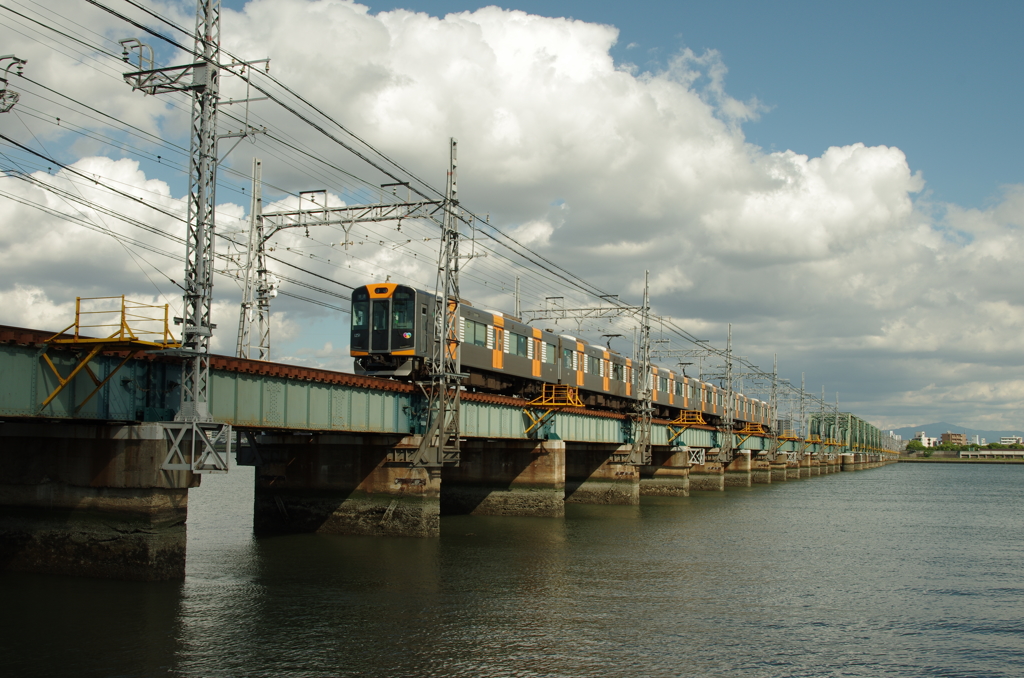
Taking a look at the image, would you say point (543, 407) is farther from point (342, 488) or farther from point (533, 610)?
point (533, 610)

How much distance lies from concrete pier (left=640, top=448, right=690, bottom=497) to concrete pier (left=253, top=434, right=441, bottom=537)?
3649 cm

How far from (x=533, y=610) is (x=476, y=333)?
1846 centimetres

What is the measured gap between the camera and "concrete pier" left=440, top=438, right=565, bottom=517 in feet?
148

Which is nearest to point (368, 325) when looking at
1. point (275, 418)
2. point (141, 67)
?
point (275, 418)

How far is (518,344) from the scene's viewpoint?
1706 inches

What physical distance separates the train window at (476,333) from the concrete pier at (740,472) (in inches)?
2216

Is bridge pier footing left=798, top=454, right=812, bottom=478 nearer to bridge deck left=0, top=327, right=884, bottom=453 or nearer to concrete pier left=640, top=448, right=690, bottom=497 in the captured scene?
concrete pier left=640, top=448, right=690, bottom=497

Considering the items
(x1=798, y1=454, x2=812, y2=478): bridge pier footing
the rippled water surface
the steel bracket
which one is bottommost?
(x1=798, y1=454, x2=812, y2=478): bridge pier footing

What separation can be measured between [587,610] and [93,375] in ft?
42.9

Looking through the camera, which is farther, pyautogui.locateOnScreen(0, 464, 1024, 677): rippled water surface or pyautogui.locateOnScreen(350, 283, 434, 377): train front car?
pyautogui.locateOnScreen(350, 283, 434, 377): train front car

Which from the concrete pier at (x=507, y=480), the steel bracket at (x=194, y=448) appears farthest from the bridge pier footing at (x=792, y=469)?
the steel bracket at (x=194, y=448)

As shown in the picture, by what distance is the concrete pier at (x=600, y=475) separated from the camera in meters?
55.1

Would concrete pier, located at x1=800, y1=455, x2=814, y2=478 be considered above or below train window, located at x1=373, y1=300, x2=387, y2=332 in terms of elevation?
below

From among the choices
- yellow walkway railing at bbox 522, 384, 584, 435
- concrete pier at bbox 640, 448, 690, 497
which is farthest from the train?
concrete pier at bbox 640, 448, 690, 497
